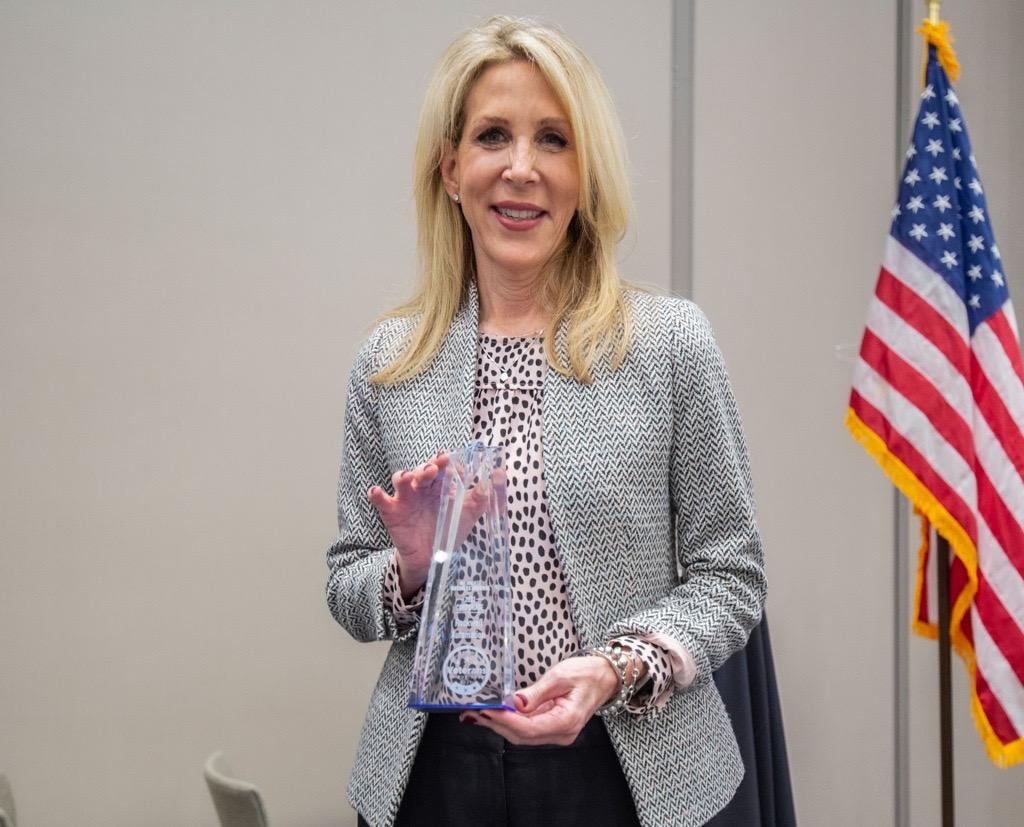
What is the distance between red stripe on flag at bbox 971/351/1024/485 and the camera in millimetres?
2219

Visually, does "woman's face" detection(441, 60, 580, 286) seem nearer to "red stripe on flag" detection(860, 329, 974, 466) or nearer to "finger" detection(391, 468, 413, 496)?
"finger" detection(391, 468, 413, 496)

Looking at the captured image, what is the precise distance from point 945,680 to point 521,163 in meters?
1.52

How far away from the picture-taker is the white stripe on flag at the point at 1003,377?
2221 mm

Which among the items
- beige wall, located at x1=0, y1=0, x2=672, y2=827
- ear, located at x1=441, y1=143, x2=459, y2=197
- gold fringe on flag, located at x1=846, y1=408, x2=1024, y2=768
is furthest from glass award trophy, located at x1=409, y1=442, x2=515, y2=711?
beige wall, located at x1=0, y1=0, x2=672, y2=827

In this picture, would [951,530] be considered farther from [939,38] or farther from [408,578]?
[408,578]

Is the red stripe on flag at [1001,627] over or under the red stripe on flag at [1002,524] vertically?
under

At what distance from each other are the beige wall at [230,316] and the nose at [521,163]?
50.8 inches

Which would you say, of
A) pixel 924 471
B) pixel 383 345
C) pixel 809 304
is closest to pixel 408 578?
pixel 383 345

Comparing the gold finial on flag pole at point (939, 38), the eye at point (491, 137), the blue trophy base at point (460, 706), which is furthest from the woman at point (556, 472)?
the gold finial on flag pole at point (939, 38)

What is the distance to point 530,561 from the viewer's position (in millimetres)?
1390

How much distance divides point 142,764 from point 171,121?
1.45 metres

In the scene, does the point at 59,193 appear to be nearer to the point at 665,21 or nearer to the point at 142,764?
the point at 142,764

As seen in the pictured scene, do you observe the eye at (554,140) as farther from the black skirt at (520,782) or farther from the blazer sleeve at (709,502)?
the black skirt at (520,782)

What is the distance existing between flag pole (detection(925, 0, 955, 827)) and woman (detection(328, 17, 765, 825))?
0.99m
